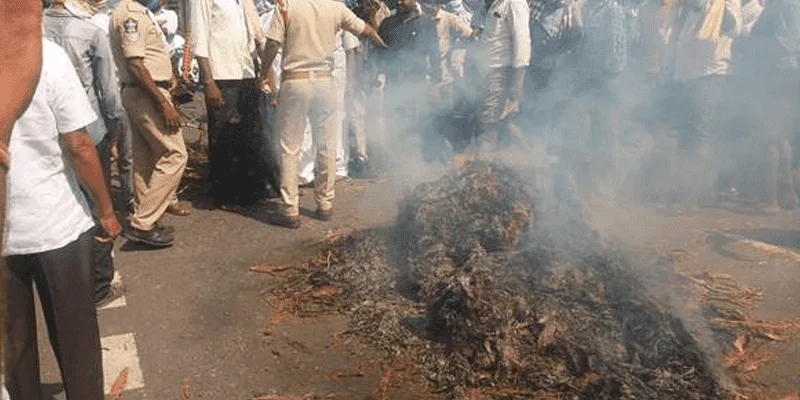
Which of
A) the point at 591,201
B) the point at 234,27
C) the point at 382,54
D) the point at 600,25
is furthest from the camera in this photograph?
the point at 382,54

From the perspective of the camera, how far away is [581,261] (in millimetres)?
4684

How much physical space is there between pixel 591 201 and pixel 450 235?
263 cm

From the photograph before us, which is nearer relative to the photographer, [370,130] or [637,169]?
[637,169]

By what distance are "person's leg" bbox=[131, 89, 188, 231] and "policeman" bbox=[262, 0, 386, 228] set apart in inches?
37.9

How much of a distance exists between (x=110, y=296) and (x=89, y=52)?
188 centimetres

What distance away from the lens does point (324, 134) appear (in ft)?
21.6

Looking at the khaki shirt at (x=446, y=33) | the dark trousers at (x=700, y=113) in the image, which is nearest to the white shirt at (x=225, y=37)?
the khaki shirt at (x=446, y=33)

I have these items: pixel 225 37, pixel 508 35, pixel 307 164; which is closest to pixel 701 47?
pixel 508 35

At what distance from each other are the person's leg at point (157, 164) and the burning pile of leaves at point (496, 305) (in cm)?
144

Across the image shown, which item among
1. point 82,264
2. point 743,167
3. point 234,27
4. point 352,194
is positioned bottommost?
point 352,194

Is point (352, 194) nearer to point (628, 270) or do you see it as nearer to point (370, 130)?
point (370, 130)

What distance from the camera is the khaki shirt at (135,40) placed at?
5422 mm

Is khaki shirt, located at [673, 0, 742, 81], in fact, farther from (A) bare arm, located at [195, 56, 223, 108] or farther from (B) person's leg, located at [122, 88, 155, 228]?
(B) person's leg, located at [122, 88, 155, 228]

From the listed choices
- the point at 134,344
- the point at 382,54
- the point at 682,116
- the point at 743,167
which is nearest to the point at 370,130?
the point at 382,54
